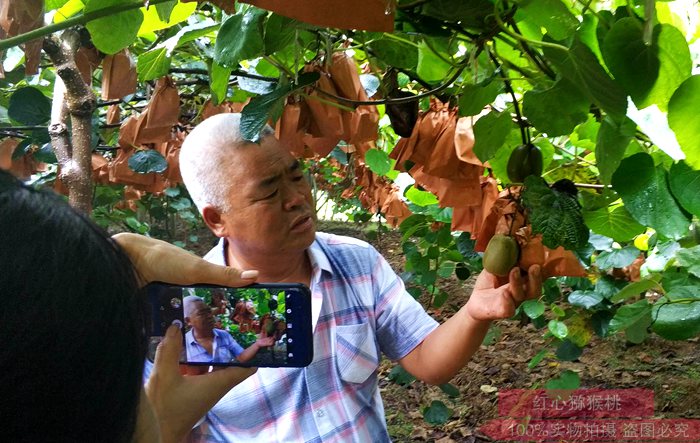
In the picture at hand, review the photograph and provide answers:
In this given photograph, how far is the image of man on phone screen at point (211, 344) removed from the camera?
842 mm

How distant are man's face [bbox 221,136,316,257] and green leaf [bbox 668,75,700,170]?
0.67 meters

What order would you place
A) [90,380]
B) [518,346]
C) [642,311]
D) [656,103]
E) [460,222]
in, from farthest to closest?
1. [518,346]
2. [642,311]
3. [460,222]
4. [656,103]
5. [90,380]

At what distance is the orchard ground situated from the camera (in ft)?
9.52

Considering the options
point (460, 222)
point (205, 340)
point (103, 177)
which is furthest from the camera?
point (103, 177)

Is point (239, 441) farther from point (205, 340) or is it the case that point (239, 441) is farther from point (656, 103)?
point (656, 103)

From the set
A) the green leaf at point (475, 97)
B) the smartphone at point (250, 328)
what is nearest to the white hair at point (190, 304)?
the smartphone at point (250, 328)

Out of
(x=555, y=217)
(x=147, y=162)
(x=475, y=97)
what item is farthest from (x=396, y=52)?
(x=147, y=162)

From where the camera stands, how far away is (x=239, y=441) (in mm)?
1139

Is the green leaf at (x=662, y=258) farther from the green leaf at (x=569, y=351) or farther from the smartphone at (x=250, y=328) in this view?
the smartphone at (x=250, y=328)

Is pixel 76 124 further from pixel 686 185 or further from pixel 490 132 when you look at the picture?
pixel 686 185

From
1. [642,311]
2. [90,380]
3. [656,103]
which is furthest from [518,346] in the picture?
[90,380]

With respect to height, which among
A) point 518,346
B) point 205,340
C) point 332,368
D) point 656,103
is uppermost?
point 656,103

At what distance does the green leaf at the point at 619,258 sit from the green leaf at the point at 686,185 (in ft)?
3.64

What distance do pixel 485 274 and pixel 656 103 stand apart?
41 centimetres
